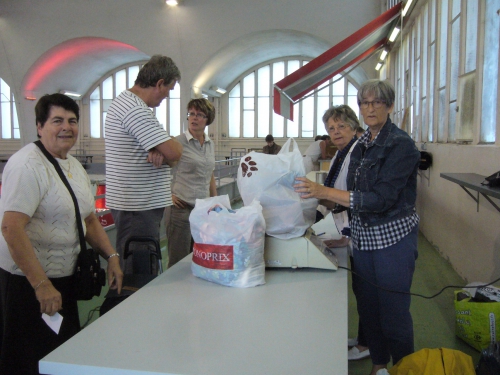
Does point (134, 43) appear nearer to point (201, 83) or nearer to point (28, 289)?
point (201, 83)

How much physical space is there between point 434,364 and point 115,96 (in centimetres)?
1659

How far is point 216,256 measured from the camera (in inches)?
58.4

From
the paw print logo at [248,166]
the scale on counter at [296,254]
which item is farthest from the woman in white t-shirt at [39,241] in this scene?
the scale on counter at [296,254]

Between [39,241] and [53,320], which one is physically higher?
[39,241]

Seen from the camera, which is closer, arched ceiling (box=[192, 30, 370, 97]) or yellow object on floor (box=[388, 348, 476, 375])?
yellow object on floor (box=[388, 348, 476, 375])

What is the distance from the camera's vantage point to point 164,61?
6.46 feet

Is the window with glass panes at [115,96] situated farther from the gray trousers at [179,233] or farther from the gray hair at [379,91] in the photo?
the gray hair at [379,91]

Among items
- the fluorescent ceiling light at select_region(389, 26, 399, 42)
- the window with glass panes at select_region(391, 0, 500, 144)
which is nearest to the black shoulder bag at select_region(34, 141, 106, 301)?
the window with glass panes at select_region(391, 0, 500, 144)

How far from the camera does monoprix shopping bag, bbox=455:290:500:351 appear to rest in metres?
2.29

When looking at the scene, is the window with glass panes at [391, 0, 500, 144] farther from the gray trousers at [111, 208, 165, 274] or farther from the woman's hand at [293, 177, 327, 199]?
the gray trousers at [111, 208, 165, 274]

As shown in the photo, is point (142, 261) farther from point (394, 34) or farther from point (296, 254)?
point (394, 34)

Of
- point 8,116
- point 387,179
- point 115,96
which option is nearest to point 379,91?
point 387,179

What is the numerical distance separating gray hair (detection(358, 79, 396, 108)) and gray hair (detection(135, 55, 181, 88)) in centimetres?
83

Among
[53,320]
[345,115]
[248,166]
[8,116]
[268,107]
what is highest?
[268,107]
